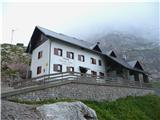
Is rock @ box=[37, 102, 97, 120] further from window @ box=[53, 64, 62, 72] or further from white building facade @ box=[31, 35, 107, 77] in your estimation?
window @ box=[53, 64, 62, 72]

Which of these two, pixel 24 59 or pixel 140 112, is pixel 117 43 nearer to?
pixel 24 59

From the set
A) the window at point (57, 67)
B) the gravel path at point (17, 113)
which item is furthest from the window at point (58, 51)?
the gravel path at point (17, 113)

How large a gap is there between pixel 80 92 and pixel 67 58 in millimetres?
9599

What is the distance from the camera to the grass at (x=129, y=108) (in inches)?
837

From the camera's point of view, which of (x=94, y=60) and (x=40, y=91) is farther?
(x=94, y=60)

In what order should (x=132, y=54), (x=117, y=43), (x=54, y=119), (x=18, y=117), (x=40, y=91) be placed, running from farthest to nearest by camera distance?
(x=117, y=43)
(x=132, y=54)
(x=40, y=91)
(x=54, y=119)
(x=18, y=117)

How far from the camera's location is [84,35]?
140875mm

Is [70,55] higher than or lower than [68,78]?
higher

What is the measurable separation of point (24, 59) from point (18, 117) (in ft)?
133

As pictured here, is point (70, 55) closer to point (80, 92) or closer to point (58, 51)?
point (58, 51)

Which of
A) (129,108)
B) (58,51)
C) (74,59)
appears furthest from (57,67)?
(129,108)

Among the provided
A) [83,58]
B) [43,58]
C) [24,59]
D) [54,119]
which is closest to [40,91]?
[54,119]

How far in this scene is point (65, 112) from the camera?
15141 millimetres

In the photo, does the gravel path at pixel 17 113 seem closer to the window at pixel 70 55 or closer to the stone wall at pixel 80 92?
the stone wall at pixel 80 92
